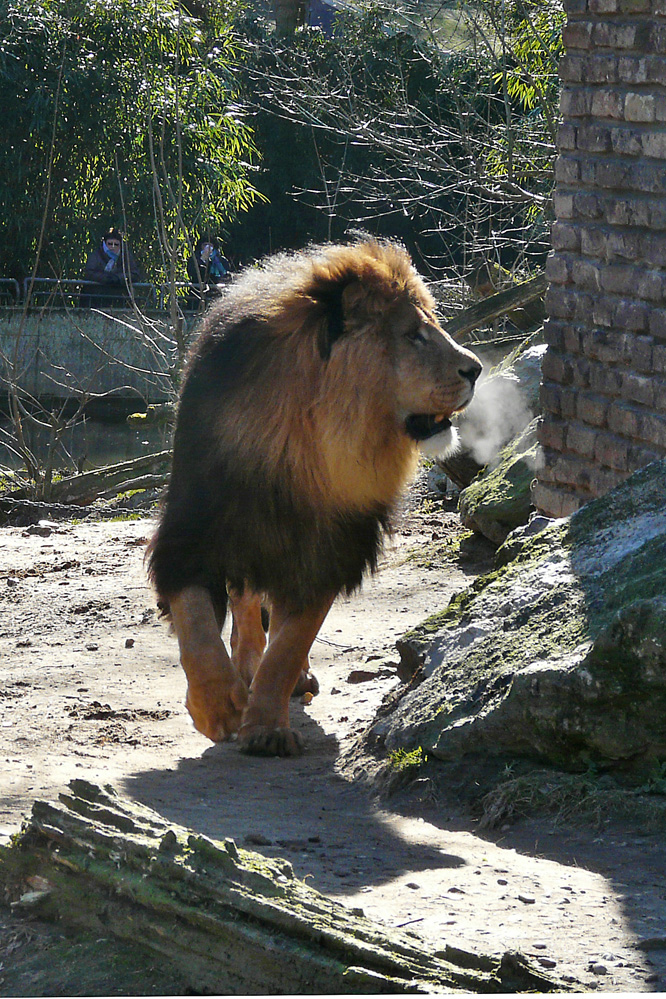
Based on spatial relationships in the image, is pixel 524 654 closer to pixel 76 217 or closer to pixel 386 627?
pixel 386 627

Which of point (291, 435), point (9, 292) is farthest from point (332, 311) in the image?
point (9, 292)

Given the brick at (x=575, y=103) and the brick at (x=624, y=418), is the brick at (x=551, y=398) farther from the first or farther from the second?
the brick at (x=575, y=103)

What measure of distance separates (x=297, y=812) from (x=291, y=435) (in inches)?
47.2

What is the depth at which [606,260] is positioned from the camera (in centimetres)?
475

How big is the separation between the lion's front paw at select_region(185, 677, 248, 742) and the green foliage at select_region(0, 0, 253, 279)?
10889 millimetres

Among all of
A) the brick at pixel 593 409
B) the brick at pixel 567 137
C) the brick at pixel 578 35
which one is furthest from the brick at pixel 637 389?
the brick at pixel 578 35

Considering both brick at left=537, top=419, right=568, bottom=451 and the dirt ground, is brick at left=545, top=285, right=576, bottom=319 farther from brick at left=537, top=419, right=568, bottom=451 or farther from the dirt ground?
the dirt ground

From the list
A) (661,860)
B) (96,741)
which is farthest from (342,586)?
(661,860)

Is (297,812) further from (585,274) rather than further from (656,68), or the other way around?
(656,68)

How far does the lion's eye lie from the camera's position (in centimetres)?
383

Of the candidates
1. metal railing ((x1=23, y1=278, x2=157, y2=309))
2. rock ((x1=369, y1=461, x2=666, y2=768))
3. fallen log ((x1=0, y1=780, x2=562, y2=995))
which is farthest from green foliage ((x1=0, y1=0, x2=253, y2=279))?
fallen log ((x1=0, y1=780, x2=562, y2=995))

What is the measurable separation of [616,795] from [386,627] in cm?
277

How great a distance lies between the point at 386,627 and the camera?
18.4ft

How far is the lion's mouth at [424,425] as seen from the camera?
3.88 meters
